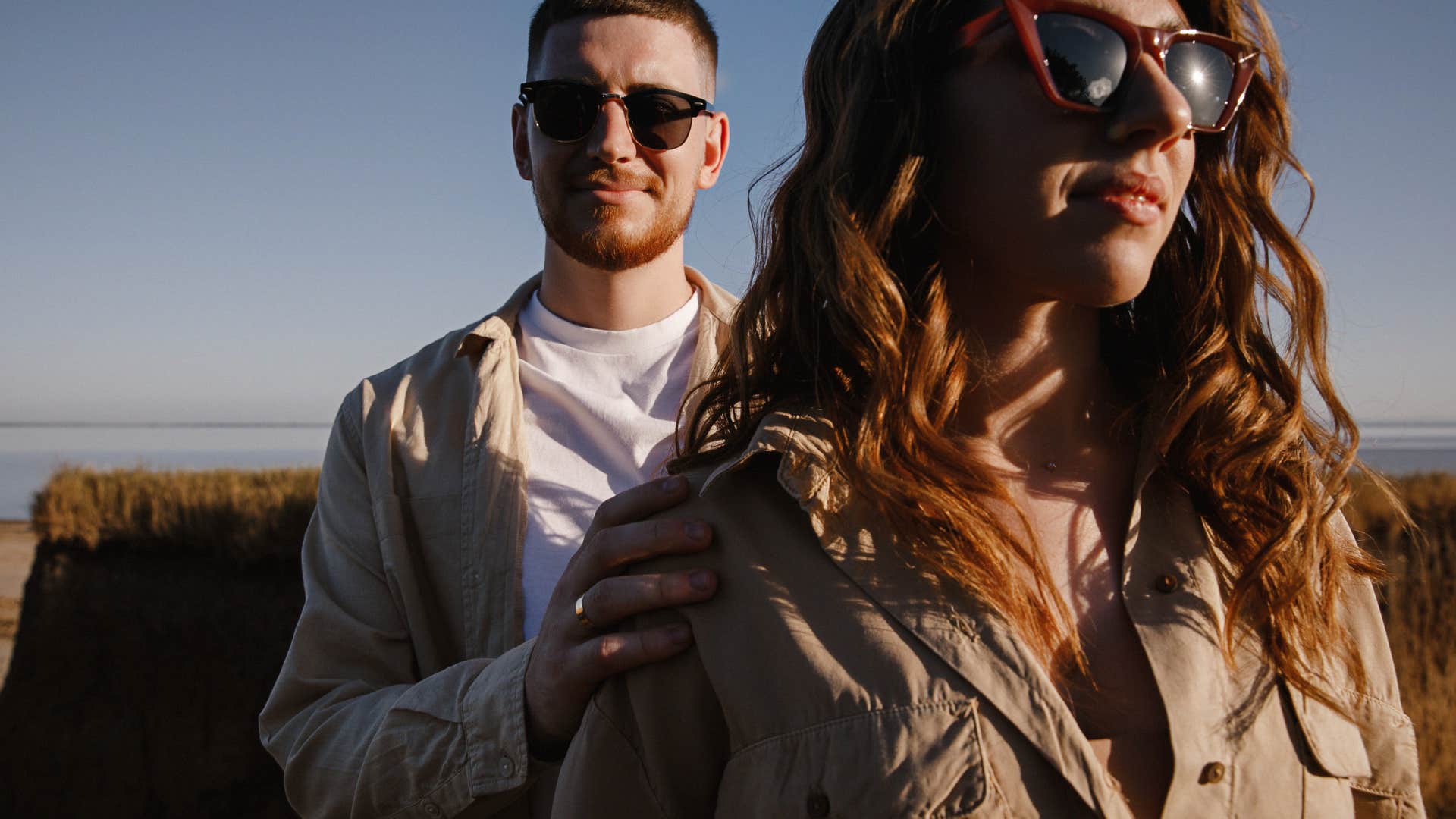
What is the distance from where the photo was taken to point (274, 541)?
480 cm

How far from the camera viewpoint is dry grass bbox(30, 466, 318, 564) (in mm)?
4805

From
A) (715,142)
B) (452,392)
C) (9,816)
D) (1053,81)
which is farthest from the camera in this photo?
(9,816)

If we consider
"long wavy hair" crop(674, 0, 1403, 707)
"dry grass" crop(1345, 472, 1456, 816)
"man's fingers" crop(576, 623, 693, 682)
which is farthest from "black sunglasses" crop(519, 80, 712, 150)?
"dry grass" crop(1345, 472, 1456, 816)

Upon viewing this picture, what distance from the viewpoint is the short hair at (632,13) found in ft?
8.31

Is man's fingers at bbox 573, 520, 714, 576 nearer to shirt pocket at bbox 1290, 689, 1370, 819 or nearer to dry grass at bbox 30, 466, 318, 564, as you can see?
shirt pocket at bbox 1290, 689, 1370, 819

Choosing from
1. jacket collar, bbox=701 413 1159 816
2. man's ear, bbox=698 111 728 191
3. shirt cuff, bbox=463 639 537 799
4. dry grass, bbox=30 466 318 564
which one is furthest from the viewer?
dry grass, bbox=30 466 318 564

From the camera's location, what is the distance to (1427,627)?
4.51 meters

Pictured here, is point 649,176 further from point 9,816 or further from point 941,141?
point 9,816

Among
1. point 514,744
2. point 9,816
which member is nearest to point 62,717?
point 9,816

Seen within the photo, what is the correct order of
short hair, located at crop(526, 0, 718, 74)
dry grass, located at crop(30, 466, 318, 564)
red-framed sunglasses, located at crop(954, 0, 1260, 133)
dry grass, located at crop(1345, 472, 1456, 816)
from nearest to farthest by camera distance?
red-framed sunglasses, located at crop(954, 0, 1260, 133), short hair, located at crop(526, 0, 718, 74), dry grass, located at crop(1345, 472, 1456, 816), dry grass, located at crop(30, 466, 318, 564)

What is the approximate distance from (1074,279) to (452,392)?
5.30 feet

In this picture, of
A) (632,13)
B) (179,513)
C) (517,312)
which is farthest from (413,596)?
(179,513)

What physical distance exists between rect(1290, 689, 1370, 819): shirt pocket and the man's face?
5.94ft

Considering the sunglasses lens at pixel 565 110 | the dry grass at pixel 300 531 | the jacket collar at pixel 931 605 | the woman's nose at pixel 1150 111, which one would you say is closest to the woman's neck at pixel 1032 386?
the jacket collar at pixel 931 605
